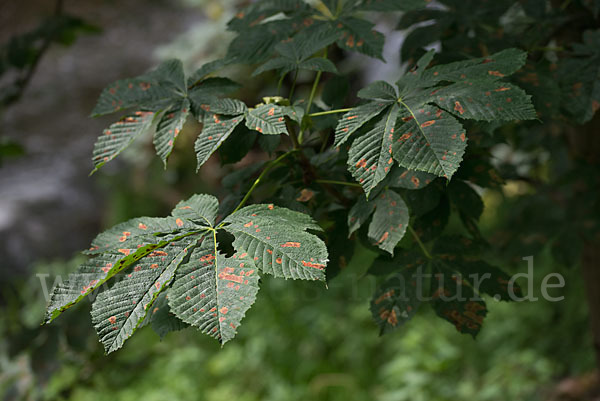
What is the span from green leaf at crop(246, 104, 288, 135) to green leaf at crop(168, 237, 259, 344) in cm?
17

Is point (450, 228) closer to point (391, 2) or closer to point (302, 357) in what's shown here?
point (302, 357)

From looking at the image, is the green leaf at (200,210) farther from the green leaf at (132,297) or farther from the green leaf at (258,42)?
the green leaf at (258,42)

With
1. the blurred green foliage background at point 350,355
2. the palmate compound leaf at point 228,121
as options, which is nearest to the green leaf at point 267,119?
the palmate compound leaf at point 228,121

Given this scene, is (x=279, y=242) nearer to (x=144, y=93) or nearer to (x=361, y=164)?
(x=361, y=164)

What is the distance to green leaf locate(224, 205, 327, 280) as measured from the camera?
574 millimetres

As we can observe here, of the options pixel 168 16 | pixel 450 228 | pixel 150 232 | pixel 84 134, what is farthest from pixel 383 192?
pixel 168 16

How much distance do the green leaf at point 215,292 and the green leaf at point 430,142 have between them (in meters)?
0.23

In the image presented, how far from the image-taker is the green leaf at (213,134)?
0.67 metres

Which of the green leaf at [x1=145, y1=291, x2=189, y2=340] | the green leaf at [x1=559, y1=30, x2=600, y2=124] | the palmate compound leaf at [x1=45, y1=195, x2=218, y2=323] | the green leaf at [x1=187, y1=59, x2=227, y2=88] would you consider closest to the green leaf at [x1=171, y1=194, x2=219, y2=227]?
the palmate compound leaf at [x1=45, y1=195, x2=218, y2=323]

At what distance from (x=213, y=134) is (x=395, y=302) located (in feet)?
1.20

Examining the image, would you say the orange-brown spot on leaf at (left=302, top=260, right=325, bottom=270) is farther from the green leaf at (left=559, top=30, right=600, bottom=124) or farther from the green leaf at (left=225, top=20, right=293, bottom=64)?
the green leaf at (left=559, top=30, right=600, bottom=124)

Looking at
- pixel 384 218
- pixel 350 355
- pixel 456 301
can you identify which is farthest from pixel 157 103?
pixel 350 355

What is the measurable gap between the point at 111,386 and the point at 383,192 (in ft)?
6.56

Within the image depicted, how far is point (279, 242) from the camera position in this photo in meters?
0.60
